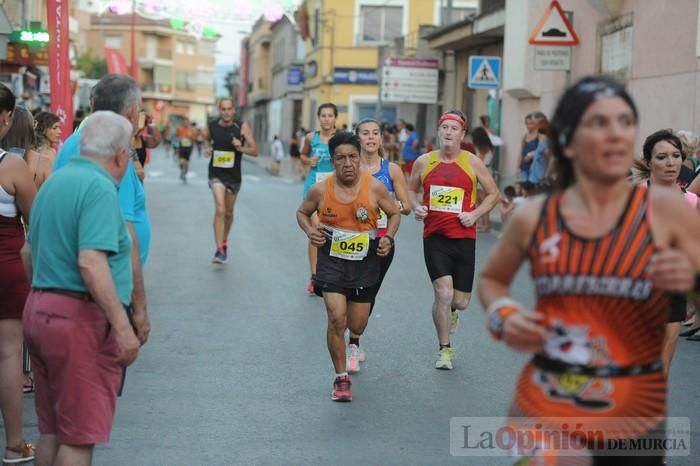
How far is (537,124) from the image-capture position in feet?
59.7

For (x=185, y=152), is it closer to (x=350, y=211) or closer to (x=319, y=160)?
(x=319, y=160)

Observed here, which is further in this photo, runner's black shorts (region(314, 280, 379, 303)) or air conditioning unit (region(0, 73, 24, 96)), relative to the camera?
air conditioning unit (region(0, 73, 24, 96))

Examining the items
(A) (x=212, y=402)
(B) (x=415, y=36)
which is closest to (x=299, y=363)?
(A) (x=212, y=402)

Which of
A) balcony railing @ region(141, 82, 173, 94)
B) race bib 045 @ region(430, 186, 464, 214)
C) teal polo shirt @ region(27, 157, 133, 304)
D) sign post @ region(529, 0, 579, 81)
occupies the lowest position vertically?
balcony railing @ region(141, 82, 173, 94)

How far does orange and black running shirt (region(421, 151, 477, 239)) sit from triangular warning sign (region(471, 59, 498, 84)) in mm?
15190

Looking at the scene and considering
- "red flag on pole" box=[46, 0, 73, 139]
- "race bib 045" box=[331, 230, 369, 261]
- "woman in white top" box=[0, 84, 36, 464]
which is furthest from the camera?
"red flag on pole" box=[46, 0, 73, 139]

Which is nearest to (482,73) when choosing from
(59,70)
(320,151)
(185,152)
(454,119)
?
(320,151)

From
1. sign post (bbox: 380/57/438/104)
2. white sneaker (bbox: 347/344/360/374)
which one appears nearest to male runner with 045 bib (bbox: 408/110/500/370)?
white sneaker (bbox: 347/344/360/374)

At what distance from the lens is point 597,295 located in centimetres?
340

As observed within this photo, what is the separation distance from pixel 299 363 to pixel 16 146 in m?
3.03

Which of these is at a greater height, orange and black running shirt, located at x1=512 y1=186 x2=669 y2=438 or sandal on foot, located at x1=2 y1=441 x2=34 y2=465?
orange and black running shirt, located at x1=512 y1=186 x2=669 y2=438

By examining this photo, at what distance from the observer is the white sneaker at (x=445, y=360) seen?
8.66 meters

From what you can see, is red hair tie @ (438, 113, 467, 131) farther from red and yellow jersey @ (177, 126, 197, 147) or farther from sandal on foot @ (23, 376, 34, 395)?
red and yellow jersey @ (177, 126, 197, 147)

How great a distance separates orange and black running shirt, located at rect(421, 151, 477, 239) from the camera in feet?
28.9
